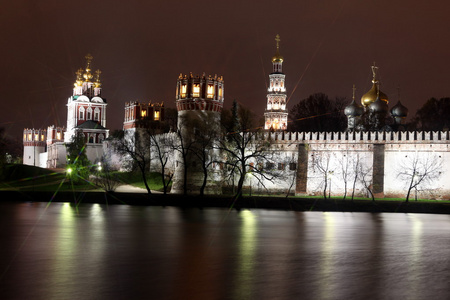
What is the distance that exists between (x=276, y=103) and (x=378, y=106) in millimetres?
13451

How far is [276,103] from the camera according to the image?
218 ft

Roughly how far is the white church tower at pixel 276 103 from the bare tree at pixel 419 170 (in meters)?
24.1

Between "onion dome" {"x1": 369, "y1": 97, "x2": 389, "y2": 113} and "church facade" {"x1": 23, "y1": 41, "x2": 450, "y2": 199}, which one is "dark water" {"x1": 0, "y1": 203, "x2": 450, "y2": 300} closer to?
"church facade" {"x1": 23, "y1": 41, "x2": 450, "y2": 199}

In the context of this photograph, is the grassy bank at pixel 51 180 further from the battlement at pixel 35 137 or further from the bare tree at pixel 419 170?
the battlement at pixel 35 137

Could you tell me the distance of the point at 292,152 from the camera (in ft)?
157

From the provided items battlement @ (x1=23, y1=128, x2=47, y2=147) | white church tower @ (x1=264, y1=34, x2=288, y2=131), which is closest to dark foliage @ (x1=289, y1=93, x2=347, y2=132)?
white church tower @ (x1=264, y1=34, x2=288, y2=131)

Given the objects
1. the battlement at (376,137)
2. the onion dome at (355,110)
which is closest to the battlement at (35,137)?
the onion dome at (355,110)

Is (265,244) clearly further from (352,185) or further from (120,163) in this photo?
(120,163)

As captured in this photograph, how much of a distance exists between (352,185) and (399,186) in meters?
3.52

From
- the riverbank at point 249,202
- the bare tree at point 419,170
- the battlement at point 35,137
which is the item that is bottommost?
the riverbank at point 249,202

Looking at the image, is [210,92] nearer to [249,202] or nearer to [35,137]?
[249,202]

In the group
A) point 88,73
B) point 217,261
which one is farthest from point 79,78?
point 217,261

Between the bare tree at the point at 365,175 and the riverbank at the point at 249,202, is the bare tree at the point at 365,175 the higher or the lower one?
the higher one

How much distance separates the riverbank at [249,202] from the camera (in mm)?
36875
